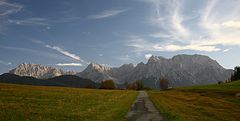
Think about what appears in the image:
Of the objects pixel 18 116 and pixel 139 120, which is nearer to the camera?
pixel 18 116

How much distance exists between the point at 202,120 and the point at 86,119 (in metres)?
14.0

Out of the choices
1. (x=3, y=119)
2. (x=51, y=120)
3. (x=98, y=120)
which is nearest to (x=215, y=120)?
(x=98, y=120)

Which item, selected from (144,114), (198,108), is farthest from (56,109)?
(198,108)

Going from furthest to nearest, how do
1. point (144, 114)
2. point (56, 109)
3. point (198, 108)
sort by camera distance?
1. point (198, 108)
2. point (144, 114)
3. point (56, 109)

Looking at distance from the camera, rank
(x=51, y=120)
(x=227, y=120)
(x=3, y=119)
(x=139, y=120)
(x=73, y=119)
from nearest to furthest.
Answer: (x=3, y=119) < (x=51, y=120) < (x=73, y=119) < (x=139, y=120) < (x=227, y=120)

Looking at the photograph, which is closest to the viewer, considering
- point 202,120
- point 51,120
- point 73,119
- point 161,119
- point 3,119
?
point 3,119

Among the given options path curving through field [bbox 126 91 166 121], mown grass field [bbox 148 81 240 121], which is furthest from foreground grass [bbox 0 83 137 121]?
mown grass field [bbox 148 81 240 121]

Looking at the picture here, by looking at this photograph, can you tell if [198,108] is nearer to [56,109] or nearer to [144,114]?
[144,114]

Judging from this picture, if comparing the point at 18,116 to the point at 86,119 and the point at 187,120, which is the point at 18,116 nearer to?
the point at 86,119

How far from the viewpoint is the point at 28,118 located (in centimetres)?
2666

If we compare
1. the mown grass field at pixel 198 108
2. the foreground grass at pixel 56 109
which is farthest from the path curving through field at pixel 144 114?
the mown grass field at pixel 198 108

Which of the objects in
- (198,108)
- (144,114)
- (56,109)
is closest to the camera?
(56,109)

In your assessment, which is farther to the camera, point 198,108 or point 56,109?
point 198,108

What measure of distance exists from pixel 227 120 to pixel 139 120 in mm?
14957
